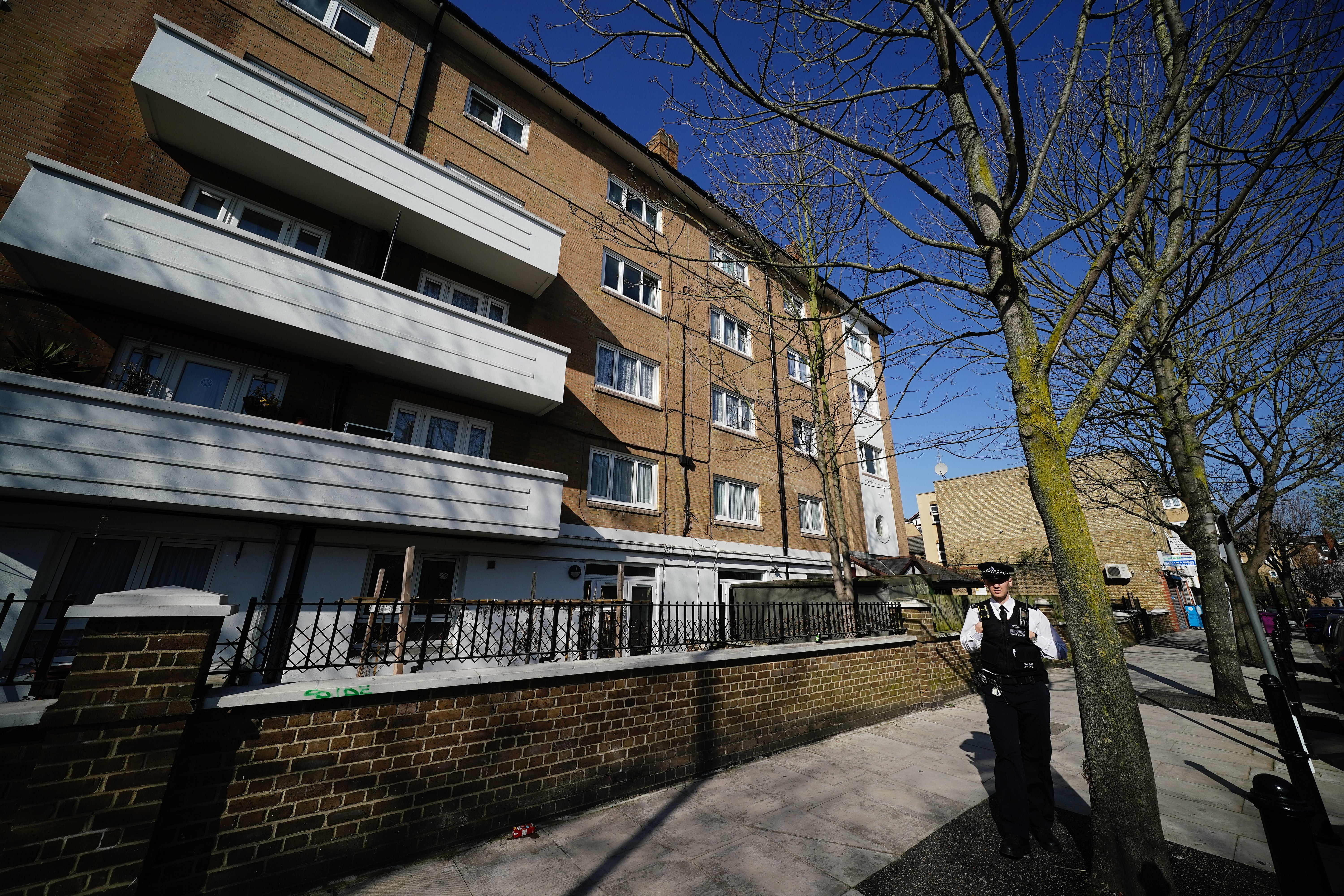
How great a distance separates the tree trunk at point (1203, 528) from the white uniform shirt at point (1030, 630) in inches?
287

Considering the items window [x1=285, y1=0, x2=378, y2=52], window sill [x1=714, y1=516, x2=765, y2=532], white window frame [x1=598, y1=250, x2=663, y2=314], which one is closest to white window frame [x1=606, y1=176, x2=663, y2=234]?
white window frame [x1=598, y1=250, x2=663, y2=314]

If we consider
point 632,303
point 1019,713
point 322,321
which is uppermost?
point 632,303

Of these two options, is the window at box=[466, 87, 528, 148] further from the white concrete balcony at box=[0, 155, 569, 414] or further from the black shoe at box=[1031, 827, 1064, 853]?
the black shoe at box=[1031, 827, 1064, 853]

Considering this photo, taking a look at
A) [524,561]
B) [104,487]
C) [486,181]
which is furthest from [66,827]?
[486,181]

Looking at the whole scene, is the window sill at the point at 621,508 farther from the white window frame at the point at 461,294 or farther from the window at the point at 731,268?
the window at the point at 731,268

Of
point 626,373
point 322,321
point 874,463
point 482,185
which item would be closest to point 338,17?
point 482,185

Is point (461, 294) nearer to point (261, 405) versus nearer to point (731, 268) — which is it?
point (261, 405)

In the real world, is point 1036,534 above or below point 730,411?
below

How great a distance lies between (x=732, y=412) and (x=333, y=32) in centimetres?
1360

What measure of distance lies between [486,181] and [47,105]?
6.98 m

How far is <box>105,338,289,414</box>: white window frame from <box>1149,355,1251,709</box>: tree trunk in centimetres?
1602

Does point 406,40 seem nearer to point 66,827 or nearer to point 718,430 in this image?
point 718,430

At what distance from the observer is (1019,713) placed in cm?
430

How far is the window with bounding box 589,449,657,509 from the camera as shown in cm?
1242
